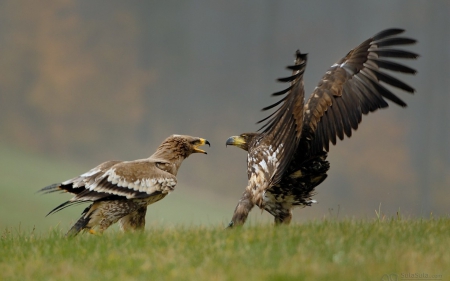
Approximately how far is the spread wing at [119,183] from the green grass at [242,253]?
0.82 meters

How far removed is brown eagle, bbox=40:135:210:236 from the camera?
8883 millimetres

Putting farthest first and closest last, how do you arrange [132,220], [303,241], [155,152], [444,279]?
[155,152]
[132,220]
[303,241]
[444,279]

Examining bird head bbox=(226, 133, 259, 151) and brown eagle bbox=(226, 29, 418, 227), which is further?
bird head bbox=(226, 133, 259, 151)

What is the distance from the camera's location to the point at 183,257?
6.16 m

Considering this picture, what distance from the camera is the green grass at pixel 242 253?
539 centimetres

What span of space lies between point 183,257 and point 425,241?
2790mm

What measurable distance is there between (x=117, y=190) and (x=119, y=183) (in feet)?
0.43

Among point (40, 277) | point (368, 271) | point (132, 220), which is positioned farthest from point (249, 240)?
point (132, 220)

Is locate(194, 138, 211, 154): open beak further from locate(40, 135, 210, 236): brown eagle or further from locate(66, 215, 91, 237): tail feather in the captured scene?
locate(66, 215, 91, 237): tail feather

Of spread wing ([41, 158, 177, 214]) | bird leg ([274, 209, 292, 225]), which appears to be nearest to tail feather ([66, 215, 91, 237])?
spread wing ([41, 158, 177, 214])

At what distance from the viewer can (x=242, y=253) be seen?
619 cm

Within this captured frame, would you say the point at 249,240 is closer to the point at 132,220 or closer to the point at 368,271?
the point at 368,271

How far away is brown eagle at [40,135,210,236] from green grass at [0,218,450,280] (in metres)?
0.77

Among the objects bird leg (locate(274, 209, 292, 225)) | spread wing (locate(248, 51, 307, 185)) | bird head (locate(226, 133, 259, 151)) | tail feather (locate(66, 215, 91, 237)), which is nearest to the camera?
spread wing (locate(248, 51, 307, 185))
